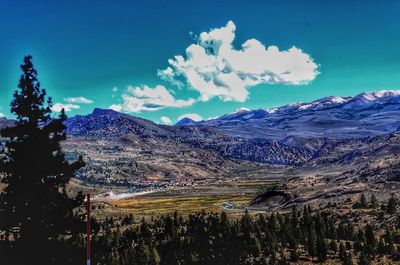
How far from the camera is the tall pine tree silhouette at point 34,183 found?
100 ft

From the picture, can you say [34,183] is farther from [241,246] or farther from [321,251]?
[321,251]

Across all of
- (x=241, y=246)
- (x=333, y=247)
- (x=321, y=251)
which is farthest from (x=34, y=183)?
(x=333, y=247)

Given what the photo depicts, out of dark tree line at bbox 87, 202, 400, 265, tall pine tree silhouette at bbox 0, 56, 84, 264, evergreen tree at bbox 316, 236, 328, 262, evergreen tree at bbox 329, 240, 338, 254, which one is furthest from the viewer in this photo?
evergreen tree at bbox 329, 240, 338, 254

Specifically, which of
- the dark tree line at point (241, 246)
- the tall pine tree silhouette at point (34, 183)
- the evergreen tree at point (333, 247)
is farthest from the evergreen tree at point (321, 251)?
the tall pine tree silhouette at point (34, 183)

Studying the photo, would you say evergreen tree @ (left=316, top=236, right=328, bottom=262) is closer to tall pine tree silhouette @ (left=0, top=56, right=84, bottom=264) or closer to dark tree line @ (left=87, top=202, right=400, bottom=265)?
dark tree line @ (left=87, top=202, right=400, bottom=265)

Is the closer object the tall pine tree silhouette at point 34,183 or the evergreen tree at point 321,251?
the tall pine tree silhouette at point 34,183

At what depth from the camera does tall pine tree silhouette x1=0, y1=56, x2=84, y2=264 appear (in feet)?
100

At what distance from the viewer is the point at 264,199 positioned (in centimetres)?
15462

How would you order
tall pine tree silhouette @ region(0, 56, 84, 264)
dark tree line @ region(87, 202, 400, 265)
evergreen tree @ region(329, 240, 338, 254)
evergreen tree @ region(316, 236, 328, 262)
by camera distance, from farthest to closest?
evergreen tree @ region(329, 240, 338, 254) < evergreen tree @ region(316, 236, 328, 262) < dark tree line @ region(87, 202, 400, 265) < tall pine tree silhouette @ region(0, 56, 84, 264)

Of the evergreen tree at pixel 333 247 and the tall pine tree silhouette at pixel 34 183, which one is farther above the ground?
the tall pine tree silhouette at pixel 34 183

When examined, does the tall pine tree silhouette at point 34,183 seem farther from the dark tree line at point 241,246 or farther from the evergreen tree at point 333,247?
the evergreen tree at point 333,247

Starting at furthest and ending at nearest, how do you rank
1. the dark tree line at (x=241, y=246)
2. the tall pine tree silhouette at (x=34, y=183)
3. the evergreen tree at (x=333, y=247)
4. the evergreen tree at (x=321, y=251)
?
the evergreen tree at (x=333, y=247) → the evergreen tree at (x=321, y=251) → the dark tree line at (x=241, y=246) → the tall pine tree silhouette at (x=34, y=183)

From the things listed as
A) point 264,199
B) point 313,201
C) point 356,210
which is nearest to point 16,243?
point 356,210

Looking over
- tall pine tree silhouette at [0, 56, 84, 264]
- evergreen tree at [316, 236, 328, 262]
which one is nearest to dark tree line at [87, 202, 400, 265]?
evergreen tree at [316, 236, 328, 262]
